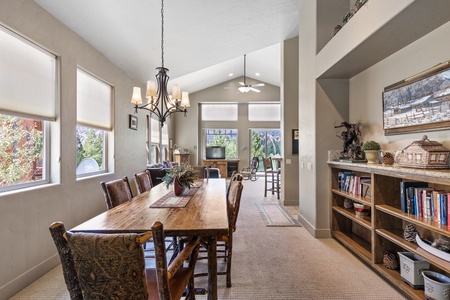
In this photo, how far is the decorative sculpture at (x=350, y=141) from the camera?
3055mm

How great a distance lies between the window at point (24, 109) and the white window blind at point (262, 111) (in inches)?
341

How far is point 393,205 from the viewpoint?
2.42 metres

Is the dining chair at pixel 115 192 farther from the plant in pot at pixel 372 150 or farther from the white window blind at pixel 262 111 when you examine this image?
the white window blind at pixel 262 111

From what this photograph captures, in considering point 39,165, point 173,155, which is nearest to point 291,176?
point 39,165

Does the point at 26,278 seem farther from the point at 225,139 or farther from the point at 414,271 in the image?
the point at 225,139

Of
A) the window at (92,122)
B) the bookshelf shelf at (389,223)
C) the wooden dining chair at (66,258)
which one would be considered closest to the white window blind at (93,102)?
the window at (92,122)

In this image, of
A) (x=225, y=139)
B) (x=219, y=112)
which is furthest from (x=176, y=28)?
(x=225, y=139)

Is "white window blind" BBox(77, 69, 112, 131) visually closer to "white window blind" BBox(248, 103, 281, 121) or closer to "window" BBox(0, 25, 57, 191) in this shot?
"window" BBox(0, 25, 57, 191)

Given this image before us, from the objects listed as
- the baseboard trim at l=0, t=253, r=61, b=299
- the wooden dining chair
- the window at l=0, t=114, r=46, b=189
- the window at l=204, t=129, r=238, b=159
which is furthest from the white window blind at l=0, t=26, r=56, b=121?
the window at l=204, t=129, r=238, b=159

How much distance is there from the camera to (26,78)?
2.39m

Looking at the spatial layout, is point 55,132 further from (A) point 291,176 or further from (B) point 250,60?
(B) point 250,60

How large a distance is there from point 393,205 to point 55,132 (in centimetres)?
385

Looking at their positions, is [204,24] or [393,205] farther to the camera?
[204,24]

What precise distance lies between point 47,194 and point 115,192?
891 millimetres
